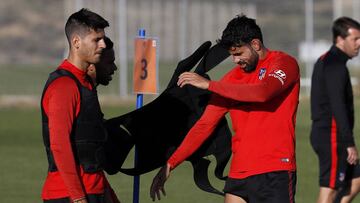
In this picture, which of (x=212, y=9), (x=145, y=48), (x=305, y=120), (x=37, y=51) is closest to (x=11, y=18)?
(x=37, y=51)

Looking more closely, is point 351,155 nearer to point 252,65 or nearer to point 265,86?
point 252,65

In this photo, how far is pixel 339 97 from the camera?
9.48 metres

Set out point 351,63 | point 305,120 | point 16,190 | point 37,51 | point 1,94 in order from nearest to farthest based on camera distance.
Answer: point 16,190, point 305,120, point 1,94, point 351,63, point 37,51

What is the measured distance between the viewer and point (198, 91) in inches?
333

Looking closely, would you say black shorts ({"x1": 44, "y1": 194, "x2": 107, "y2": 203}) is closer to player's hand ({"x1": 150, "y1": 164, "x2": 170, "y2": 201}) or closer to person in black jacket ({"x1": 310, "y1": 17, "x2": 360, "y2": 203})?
player's hand ({"x1": 150, "y1": 164, "x2": 170, "y2": 201})

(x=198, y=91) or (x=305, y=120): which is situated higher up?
(x=198, y=91)

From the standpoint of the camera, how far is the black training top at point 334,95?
9477 millimetres

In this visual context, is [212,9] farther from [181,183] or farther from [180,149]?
[180,149]

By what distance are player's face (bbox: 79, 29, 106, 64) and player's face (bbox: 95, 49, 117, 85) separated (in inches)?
11.6

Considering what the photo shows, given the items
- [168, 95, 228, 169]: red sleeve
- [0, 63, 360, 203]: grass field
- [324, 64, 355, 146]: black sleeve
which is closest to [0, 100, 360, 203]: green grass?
[0, 63, 360, 203]: grass field

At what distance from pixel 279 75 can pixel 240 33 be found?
0.38 meters

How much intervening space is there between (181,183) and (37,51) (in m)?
48.3

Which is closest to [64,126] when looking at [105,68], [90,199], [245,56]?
[90,199]

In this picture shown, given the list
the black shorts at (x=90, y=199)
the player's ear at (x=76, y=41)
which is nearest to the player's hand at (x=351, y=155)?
the black shorts at (x=90, y=199)
